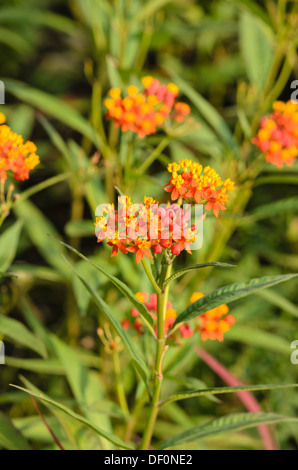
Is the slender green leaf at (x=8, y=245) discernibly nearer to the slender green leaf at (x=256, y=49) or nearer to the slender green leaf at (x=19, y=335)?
the slender green leaf at (x=19, y=335)

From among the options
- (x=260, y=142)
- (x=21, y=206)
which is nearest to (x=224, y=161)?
(x=260, y=142)

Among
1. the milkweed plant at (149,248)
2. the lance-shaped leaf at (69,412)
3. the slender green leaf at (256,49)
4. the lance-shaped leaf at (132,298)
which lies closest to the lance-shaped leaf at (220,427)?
the milkweed plant at (149,248)

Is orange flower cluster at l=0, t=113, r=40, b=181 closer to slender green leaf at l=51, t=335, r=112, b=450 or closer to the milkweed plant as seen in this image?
the milkweed plant

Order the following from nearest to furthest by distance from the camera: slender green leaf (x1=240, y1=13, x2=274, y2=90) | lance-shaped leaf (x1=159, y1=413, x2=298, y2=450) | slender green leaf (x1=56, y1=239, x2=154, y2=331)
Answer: slender green leaf (x1=56, y1=239, x2=154, y2=331), lance-shaped leaf (x1=159, y1=413, x2=298, y2=450), slender green leaf (x1=240, y1=13, x2=274, y2=90)

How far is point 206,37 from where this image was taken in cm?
249

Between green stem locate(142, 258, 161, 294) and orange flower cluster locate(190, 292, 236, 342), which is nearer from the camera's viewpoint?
green stem locate(142, 258, 161, 294)

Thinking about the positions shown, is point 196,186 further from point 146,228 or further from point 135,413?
point 135,413

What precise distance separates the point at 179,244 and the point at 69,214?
1.65 meters

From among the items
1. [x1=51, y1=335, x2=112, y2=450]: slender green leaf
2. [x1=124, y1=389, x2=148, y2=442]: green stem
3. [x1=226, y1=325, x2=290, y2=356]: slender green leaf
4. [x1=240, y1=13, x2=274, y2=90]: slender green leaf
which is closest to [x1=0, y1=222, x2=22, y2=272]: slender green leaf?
[x1=51, y1=335, x2=112, y2=450]: slender green leaf

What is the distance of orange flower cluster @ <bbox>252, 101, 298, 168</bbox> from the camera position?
1298mm

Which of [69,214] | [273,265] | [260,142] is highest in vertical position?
[69,214]

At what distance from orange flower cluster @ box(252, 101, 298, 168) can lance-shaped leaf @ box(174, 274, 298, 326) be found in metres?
0.55
